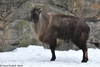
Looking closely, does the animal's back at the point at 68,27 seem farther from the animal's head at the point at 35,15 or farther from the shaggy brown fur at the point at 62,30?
the animal's head at the point at 35,15

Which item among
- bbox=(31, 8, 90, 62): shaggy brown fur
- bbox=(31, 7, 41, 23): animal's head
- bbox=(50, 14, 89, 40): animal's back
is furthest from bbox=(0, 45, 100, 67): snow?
bbox=(31, 7, 41, 23): animal's head

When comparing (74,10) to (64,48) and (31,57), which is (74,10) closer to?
(64,48)

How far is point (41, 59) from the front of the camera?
926 centimetres

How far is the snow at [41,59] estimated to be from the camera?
8.16m

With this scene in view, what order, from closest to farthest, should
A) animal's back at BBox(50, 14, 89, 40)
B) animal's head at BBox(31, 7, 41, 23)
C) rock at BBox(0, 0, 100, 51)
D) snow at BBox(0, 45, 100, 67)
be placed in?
snow at BBox(0, 45, 100, 67), animal's head at BBox(31, 7, 41, 23), animal's back at BBox(50, 14, 89, 40), rock at BBox(0, 0, 100, 51)

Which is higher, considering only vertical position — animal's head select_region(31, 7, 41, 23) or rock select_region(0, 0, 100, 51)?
animal's head select_region(31, 7, 41, 23)

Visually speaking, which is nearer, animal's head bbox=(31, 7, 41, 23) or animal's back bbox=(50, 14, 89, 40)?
animal's head bbox=(31, 7, 41, 23)

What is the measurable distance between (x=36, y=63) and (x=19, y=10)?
5.48 m

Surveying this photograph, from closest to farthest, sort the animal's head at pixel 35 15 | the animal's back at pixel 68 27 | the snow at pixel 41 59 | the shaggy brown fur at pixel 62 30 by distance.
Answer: the snow at pixel 41 59 → the animal's head at pixel 35 15 → the shaggy brown fur at pixel 62 30 → the animal's back at pixel 68 27

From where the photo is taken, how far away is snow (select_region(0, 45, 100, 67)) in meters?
8.16

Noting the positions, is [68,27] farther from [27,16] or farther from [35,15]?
[27,16]

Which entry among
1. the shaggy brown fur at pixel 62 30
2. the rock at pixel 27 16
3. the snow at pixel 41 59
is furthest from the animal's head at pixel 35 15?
the rock at pixel 27 16

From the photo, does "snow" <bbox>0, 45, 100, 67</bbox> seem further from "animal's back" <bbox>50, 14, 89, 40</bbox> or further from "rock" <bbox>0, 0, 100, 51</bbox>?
"rock" <bbox>0, 0, 100, 51</bbox>

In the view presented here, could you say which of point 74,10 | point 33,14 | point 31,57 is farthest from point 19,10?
point 33,14
